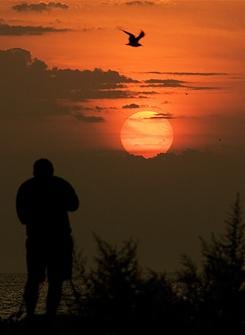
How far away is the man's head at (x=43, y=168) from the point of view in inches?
543

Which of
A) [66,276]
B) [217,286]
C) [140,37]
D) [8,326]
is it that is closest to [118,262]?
[217,286]

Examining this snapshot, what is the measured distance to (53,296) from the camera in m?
14.0

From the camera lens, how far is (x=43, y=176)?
548 inches

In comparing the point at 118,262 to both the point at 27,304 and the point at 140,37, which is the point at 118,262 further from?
the point at 140,37

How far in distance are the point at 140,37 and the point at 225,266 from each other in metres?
24.1

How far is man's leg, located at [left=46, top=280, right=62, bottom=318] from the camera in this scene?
13.9 meters

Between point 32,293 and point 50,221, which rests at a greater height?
point 50,221

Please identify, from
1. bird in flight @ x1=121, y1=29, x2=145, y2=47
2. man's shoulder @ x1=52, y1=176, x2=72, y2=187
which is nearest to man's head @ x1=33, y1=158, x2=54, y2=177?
man's shoulder @ x1=52, y1=176, x2=72, y2=187

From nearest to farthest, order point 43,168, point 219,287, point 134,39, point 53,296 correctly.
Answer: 1. point 219,287
2. point 43,168
3. point 53,296
4. point 134,39

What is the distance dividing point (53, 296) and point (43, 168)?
1705 millimetres

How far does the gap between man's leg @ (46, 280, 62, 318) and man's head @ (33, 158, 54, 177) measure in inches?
57.1

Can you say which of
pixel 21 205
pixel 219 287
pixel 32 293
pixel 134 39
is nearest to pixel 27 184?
pixel 21 205

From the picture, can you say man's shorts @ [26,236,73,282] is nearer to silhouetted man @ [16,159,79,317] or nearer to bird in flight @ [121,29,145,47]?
silhouetted man @ [16,159,79,317]

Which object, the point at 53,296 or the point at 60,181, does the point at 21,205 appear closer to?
the point at 60,181
